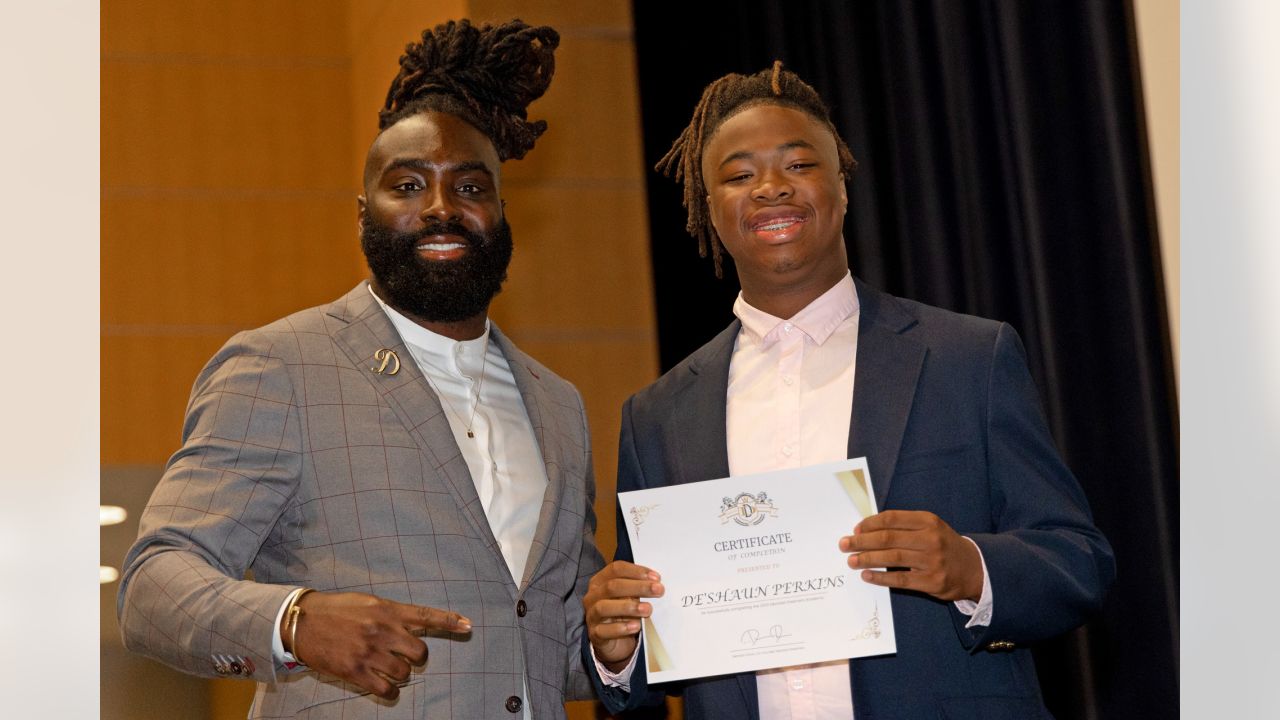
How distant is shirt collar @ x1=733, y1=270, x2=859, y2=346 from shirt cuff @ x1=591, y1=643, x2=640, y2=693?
685 millimetres

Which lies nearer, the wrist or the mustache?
the wrist

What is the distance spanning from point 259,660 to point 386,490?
0.44m

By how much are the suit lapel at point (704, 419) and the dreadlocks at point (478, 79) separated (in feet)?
2.23

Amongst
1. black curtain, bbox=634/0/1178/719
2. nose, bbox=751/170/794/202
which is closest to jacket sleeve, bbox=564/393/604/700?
nose, bbox=751/170/794/202

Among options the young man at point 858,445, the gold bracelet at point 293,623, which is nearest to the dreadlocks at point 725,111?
the young man at point 858,445

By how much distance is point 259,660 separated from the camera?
2266 millimetres

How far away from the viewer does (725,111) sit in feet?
9.29

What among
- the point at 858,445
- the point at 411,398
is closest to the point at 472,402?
the point at 411,398

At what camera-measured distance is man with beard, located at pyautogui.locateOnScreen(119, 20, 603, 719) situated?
2.32 m

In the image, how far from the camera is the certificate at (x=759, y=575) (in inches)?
89.3
